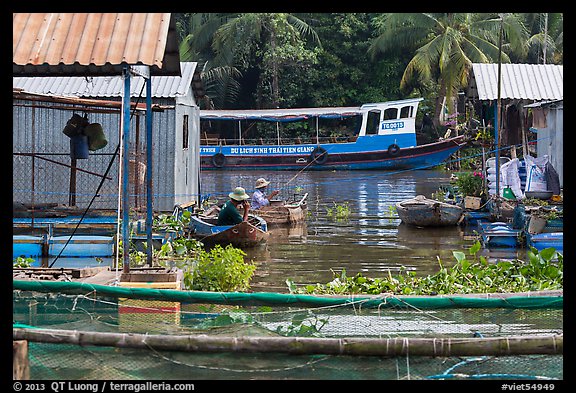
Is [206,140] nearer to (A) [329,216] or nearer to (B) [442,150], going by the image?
(B) [442,150]

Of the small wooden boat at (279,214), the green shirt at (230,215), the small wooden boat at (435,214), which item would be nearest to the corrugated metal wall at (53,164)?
the green shirt at (230,215)

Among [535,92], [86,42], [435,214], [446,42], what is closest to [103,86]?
[435,214]

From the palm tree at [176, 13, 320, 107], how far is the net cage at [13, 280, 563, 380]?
97.5 ft

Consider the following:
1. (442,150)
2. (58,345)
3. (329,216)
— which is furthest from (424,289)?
(442,150)

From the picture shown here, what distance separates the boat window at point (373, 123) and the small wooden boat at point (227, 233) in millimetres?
20123

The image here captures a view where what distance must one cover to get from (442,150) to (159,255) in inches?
948

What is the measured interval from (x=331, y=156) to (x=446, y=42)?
695 centimetres

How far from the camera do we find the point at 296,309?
6.62 metres

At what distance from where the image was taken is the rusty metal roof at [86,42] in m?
7.20

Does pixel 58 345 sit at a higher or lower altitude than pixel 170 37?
lower

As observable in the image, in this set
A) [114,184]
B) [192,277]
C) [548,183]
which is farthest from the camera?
[548,183]

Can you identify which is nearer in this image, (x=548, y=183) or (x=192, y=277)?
(x=192, y=277)

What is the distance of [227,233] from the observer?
14.2 meters
